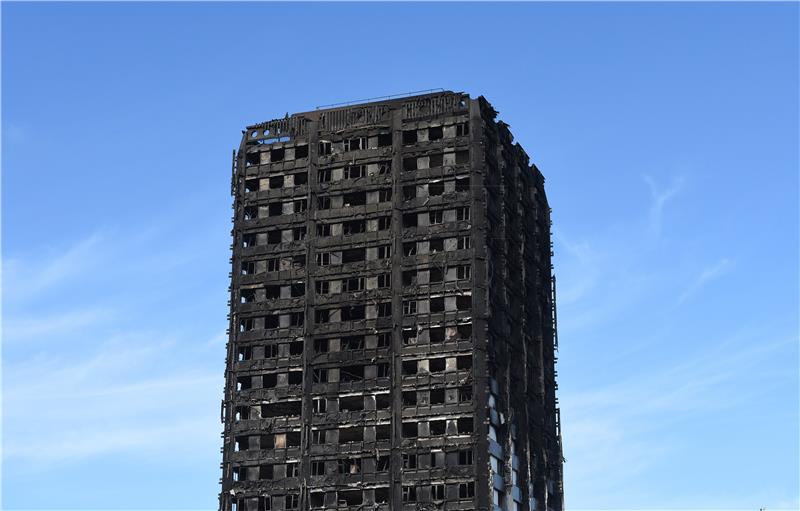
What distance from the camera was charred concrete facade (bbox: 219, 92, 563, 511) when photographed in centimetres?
13150

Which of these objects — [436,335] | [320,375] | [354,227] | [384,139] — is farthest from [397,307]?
[384,139]

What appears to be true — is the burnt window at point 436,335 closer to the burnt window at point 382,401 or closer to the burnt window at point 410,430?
the burnt window at point 382,401

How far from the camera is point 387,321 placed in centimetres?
13750

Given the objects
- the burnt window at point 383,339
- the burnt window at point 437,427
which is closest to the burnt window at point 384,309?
the burnt window at point 383,339

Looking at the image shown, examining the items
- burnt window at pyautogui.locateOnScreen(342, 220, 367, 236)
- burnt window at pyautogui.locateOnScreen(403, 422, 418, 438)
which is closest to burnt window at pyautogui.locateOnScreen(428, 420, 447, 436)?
burnt window at pyautogui.locateOnScreen(403, 422, 418, 438)

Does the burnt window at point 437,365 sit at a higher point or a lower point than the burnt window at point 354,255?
lower

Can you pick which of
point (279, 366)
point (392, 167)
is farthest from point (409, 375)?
point (392, 167)

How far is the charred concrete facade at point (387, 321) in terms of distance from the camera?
131500mm

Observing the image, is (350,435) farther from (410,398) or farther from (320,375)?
(320,375)

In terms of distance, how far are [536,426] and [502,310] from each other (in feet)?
47.0

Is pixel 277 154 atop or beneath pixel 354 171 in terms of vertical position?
atop

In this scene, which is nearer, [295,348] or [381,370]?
[381,370]

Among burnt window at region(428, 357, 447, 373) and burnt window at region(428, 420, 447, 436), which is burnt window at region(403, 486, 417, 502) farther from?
burnt window at region(428, 357, 447, 373)

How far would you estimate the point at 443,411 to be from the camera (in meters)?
131
